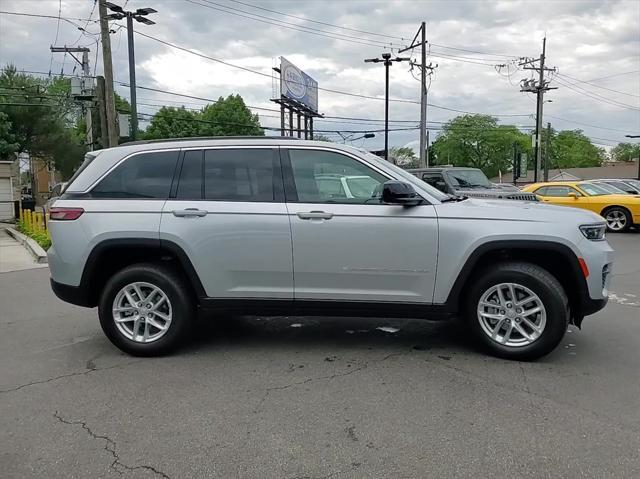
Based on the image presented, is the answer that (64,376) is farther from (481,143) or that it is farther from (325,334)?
(481,143)

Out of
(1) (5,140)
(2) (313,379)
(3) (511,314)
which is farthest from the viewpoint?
(1) (5,140)

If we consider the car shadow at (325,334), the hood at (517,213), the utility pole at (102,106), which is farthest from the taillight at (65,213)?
the utility pole at (102,106)

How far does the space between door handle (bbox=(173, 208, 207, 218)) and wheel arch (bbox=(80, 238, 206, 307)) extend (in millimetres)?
248

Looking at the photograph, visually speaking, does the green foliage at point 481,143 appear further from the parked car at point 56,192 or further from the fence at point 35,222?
the parked car at point 56,192

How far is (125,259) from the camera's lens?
486 cm

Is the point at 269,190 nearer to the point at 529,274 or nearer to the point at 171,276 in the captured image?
the point at 171,276

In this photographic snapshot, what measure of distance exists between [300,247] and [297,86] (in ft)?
136

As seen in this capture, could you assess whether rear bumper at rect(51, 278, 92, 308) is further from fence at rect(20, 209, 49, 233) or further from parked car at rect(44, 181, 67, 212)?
fence at rect(20, 209, 49, 233)

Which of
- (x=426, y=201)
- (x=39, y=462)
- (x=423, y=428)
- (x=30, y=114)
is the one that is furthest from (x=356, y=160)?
(x=30, y=114)

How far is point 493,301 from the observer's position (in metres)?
4.48

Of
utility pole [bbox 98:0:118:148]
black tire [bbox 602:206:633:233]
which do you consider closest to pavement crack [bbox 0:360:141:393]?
black tire [bbox 602:206:633:233]

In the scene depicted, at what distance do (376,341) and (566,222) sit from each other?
1.97m

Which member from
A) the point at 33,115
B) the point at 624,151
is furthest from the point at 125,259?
the point at 624,151

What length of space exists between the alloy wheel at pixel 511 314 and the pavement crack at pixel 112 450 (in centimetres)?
278
